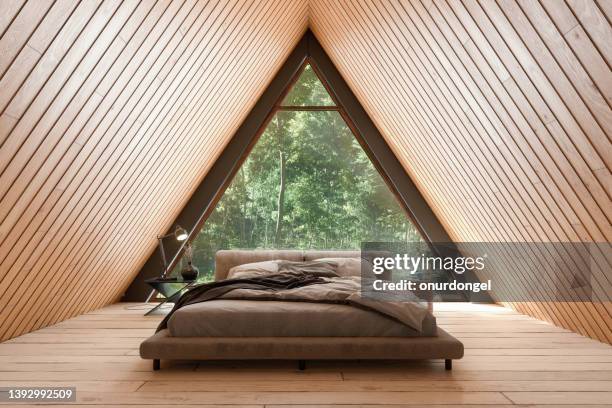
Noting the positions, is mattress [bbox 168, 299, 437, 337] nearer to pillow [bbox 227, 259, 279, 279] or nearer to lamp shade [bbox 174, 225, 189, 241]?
pillow [bbox 227, 259, 279, 279]

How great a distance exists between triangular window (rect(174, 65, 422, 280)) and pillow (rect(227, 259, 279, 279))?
976 mm

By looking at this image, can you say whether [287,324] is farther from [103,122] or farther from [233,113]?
[233,113]

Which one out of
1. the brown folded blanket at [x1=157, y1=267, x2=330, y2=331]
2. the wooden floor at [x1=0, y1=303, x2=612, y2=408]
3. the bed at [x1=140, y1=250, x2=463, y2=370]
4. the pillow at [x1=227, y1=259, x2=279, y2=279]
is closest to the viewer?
the wooden floor at [x1=0, y1=303, x2=612, y2=408]

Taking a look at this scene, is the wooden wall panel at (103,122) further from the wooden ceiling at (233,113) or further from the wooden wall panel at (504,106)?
the wooden wall panel at (504,106)

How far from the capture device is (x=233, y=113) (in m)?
5.72

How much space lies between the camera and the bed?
122 inches

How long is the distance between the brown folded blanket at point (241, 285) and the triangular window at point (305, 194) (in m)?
1.60

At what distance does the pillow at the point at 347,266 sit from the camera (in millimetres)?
5324

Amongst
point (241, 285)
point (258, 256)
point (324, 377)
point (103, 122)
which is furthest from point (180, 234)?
point (324, 377)

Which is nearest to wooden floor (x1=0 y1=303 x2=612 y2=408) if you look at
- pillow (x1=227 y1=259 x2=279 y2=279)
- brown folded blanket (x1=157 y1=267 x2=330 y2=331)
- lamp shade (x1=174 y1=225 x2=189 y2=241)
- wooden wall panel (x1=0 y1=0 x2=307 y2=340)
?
brown folded blanket (x1=157 y1=267 x2=330 y2=331)

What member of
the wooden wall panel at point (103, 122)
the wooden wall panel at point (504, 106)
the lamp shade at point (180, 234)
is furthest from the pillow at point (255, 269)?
the wooden wall panel at point (504, 106)

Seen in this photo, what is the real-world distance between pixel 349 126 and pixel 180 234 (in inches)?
97.6

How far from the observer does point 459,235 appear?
602cm

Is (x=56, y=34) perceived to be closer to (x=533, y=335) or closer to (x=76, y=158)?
(x=76, y=158)
